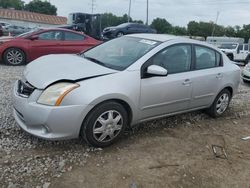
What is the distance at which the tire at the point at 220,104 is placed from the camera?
17.2ft

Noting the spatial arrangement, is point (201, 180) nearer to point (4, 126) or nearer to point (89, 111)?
point (89, 111)

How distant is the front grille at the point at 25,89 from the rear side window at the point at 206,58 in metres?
2.64

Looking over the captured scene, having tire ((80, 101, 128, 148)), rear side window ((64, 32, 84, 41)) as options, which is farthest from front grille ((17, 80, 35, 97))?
rear side window ((64, 32, 84, 41))

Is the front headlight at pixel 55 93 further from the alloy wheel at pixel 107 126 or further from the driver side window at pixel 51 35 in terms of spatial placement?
the driver side window at pixel 51 35

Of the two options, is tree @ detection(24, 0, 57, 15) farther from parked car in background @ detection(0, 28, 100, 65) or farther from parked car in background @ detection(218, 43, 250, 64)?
parked car in background @ detection(0, 28, 100, 65)

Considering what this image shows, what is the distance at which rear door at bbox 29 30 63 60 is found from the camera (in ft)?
29.4

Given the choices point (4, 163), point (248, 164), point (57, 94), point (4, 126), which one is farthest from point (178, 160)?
point (4, 126)

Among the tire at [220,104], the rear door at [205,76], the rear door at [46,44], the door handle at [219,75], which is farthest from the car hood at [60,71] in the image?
the rear door at [46,44]

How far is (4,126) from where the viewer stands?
13.4ft

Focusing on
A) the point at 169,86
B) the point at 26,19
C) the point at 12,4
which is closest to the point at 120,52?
the point at 169,86

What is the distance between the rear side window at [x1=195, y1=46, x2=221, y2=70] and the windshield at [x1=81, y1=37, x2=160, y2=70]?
889mm

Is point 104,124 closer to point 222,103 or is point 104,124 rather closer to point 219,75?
point 219,75

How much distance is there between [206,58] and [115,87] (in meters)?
2.11

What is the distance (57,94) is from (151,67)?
4.35 feet
